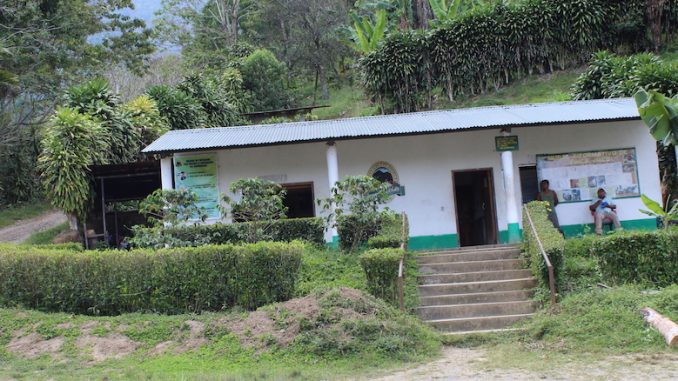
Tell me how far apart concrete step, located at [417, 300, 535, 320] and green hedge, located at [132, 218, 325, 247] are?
4.07 metres

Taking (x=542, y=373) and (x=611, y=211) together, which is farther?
(x=611, y=211)

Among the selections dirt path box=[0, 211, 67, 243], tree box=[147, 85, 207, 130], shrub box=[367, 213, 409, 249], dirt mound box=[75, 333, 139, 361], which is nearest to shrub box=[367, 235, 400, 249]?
shrub box=[367, 213, 409, 249]

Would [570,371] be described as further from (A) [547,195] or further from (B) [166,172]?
(B) [166,172]

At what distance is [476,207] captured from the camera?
56.0 ft

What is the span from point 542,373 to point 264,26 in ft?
129

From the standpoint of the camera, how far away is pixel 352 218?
13.2 m

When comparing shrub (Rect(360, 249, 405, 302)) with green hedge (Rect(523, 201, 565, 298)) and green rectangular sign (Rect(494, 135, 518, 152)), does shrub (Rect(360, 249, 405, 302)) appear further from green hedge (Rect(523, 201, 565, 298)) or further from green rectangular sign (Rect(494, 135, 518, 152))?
green rectangular sign (Rect(494, 135, 518, 152))

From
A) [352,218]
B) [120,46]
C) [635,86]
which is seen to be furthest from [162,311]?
[120,46]

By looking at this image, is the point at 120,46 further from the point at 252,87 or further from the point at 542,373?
the point at 542,373

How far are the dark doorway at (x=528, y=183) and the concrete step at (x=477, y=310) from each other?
219 inches

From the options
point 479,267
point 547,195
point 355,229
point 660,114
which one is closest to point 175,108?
point 355,229

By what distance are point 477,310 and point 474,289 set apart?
2.63 feet

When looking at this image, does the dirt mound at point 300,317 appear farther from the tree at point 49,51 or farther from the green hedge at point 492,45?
the green hedge at point 492,45

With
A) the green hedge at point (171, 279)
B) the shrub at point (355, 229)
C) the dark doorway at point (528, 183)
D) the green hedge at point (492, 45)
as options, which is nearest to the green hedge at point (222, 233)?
the shrub at point (355, 229)
